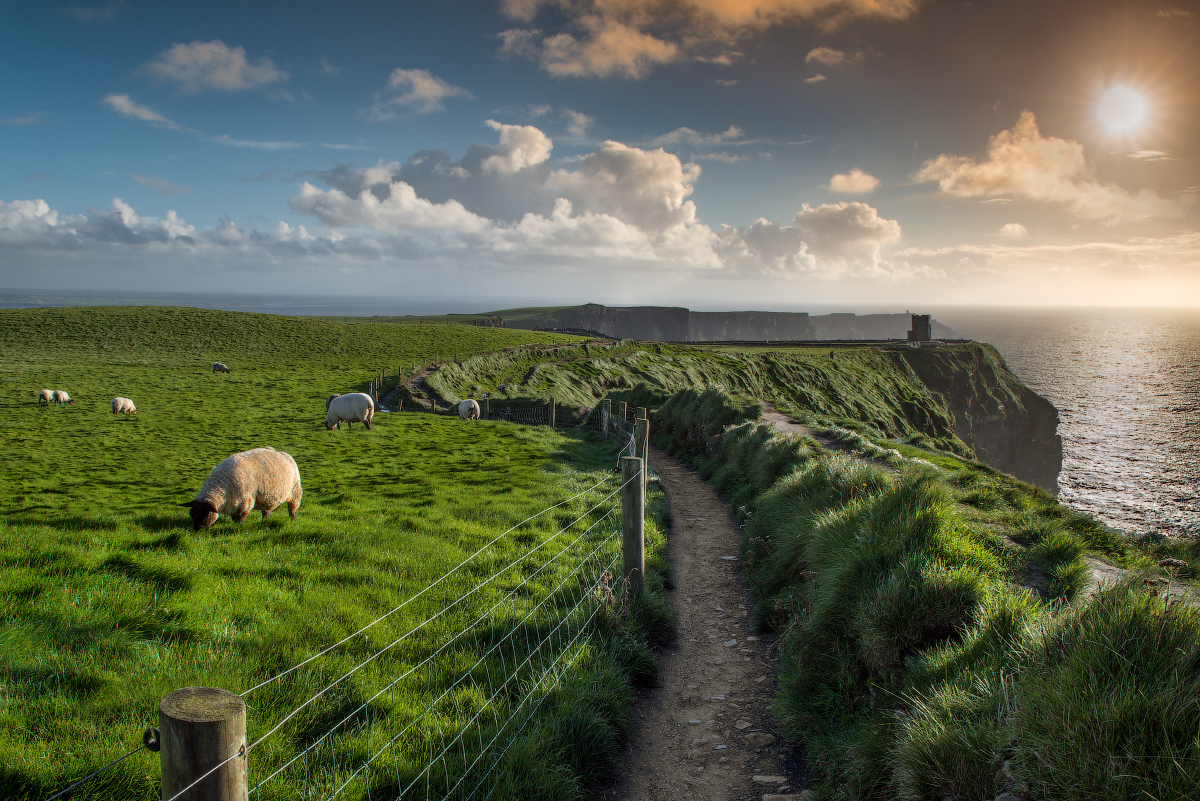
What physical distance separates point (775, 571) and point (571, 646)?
345cm

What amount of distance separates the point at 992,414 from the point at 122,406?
103 metres

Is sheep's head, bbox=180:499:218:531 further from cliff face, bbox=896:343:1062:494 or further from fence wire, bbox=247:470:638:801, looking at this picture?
cliff face, bbox=896:343:1062:494

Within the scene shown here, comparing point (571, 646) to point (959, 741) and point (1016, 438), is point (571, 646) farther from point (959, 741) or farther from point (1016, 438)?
point (1016, 438)

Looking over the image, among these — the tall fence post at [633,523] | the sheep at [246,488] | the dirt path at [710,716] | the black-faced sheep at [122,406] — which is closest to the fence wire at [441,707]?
the tall fence post at [633,523]

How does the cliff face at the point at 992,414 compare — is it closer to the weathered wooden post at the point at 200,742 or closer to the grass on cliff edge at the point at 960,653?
the grass on cliff edge at the point at 960,653

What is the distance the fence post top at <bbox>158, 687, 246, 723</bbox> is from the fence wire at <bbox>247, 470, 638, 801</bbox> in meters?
Result: 0.51

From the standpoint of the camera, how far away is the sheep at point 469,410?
28.4 meters

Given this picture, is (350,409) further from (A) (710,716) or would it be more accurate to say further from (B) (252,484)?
(A) (710,716)

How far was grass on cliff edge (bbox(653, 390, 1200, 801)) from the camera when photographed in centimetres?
258

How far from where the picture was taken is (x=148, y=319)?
219 ft

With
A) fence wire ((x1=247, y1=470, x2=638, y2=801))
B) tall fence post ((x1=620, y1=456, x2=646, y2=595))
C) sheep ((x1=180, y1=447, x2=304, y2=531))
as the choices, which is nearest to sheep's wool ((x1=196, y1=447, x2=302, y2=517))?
sheep ((x1=180, y1=447, x2=304, y2=531))

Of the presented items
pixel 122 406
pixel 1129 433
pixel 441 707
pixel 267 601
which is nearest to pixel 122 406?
pixel 122 406

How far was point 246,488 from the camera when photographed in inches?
364

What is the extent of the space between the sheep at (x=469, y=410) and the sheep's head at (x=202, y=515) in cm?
1941
